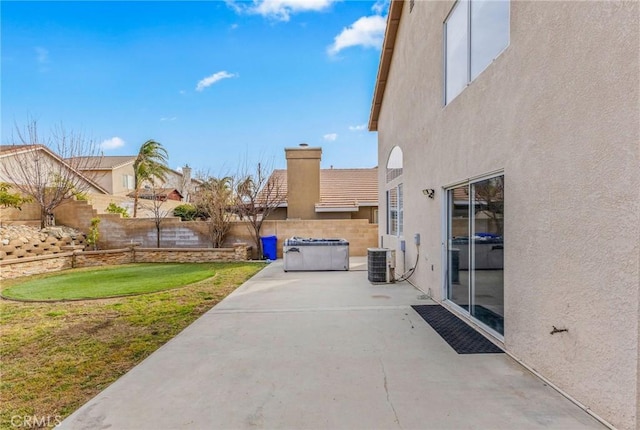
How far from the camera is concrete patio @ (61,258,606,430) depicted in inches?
113

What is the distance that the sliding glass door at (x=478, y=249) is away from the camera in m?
4.65

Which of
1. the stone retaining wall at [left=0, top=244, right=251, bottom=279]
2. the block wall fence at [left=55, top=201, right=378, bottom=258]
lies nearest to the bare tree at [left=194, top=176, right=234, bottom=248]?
the block wall fence at [left=55, top=201, right=378, bottom=258]

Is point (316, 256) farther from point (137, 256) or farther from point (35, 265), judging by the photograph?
point (35, 265)

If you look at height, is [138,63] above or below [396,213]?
above

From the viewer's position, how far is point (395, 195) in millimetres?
10836

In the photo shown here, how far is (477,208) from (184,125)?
69.0 feet

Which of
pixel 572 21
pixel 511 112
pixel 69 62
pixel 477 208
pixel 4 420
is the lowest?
pixel 4 420

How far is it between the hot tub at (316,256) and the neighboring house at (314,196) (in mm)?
6348

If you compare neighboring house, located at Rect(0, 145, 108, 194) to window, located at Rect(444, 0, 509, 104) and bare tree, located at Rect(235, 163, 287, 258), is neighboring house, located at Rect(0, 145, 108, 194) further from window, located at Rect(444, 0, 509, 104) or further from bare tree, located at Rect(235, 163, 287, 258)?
window, located at Rect(444, 0, 509, 104)

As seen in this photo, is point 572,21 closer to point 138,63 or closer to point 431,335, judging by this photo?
point 431,335

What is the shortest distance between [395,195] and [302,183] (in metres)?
8.72

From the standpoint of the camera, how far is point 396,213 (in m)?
10.7

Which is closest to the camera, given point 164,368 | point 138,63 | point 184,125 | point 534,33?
point 534,33

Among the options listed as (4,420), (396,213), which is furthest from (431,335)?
(396,213)
